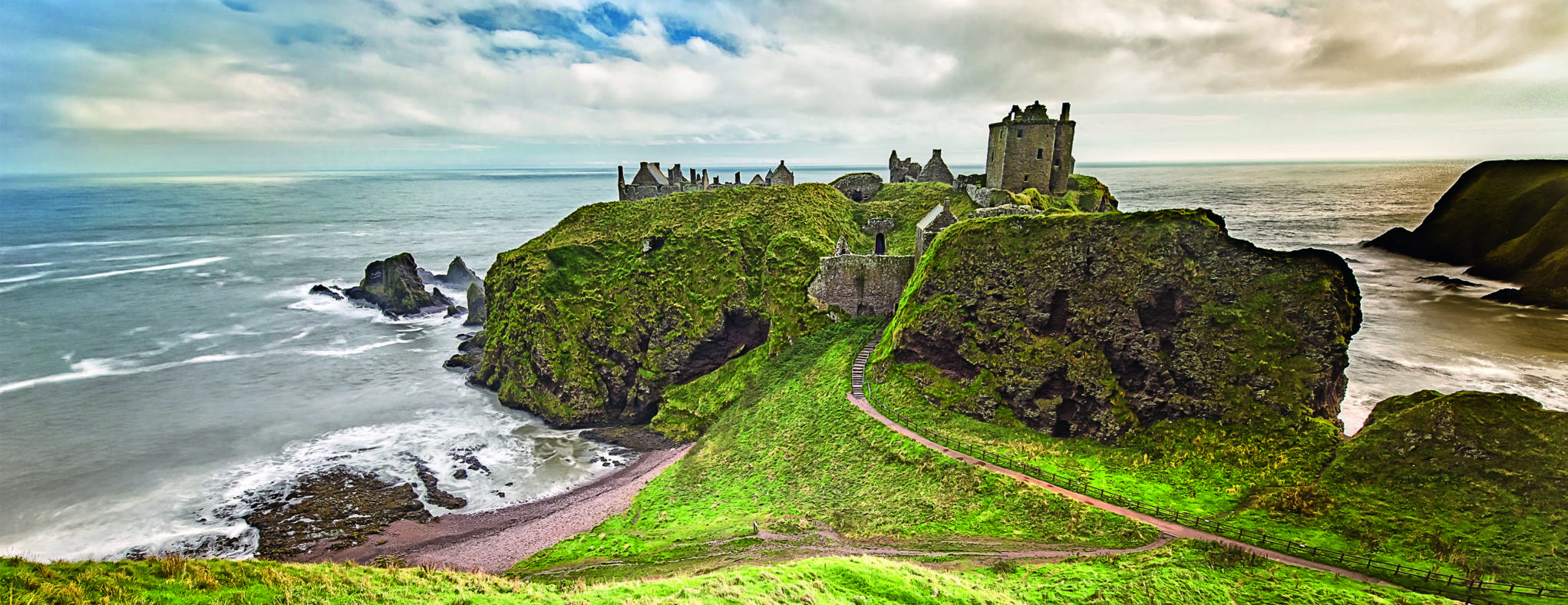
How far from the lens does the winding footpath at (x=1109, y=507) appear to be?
1600 cm

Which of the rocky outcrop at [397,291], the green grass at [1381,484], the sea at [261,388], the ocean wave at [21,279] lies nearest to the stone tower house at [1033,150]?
the sea at [261,388]

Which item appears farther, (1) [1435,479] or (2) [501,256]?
(2) [501,256]

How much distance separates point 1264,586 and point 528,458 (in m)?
36.1

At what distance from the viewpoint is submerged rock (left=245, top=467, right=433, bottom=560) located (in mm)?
28844

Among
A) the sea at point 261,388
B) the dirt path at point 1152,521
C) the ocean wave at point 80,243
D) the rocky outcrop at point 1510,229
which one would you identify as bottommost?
the sea at point 261,388

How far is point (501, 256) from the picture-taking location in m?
51.7

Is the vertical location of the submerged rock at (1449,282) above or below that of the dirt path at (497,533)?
above

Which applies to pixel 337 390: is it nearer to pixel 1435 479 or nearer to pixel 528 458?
pixel 528 458

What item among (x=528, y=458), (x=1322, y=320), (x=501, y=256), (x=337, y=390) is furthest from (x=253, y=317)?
(x=1322, y=320)

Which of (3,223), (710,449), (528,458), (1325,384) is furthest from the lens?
(3,223)

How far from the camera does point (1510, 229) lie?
175ft

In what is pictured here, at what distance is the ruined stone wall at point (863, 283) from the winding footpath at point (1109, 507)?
8.69 meters

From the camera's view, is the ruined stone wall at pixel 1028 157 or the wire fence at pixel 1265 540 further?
the ruined stone wall at pixel 1028 157

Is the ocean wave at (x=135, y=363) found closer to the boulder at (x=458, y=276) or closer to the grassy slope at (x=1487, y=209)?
the boulder at (x=458, y=276)
